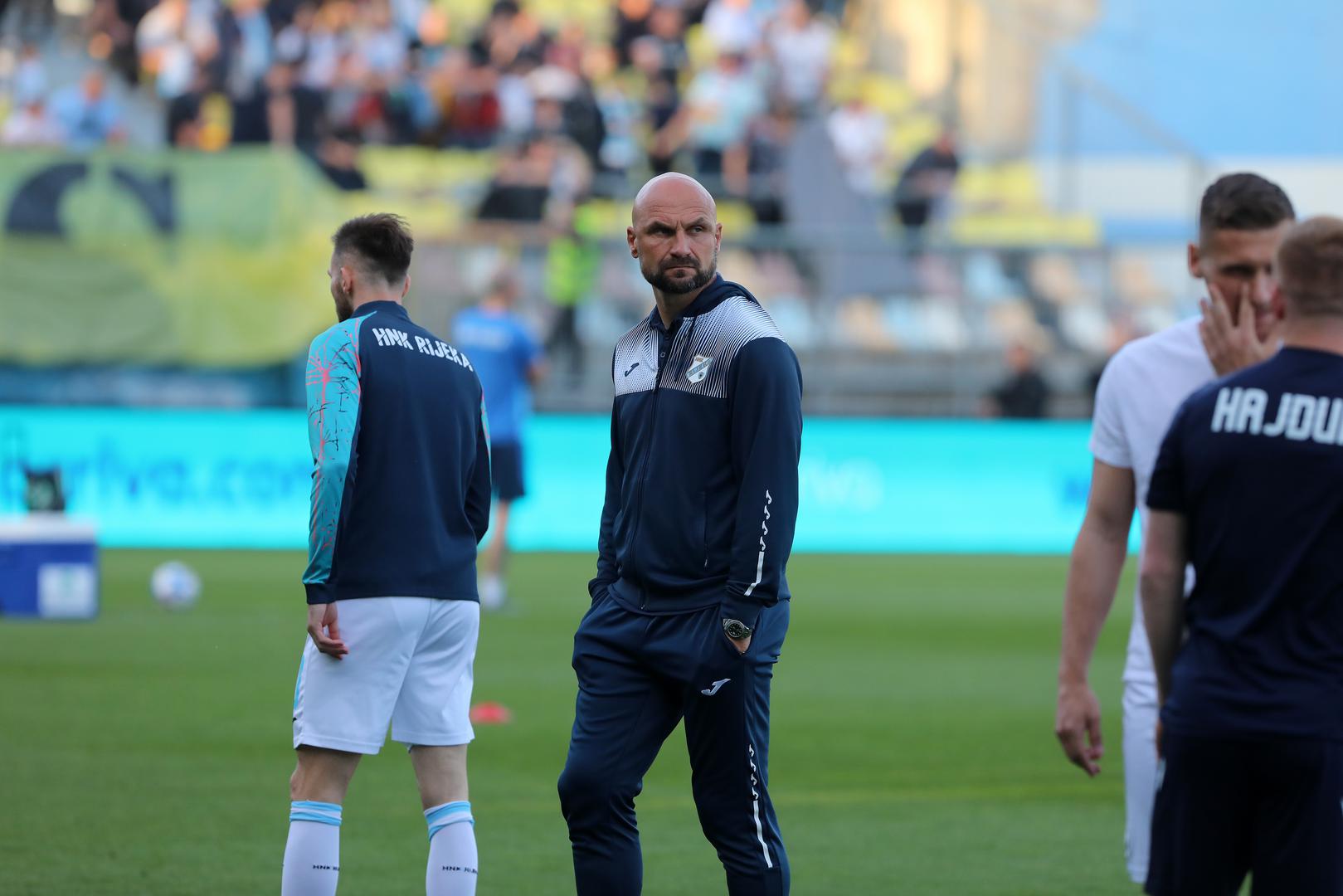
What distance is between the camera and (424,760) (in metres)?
5.76

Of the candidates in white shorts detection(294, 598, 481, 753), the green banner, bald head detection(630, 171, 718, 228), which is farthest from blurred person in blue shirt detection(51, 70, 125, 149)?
bald head detection(630, 171, 718, 228)

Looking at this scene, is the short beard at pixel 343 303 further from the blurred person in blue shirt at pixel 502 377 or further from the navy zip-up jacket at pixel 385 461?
the blurred person in blue shirt at pixel 502 377

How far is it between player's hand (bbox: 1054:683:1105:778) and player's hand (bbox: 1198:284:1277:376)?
774mm

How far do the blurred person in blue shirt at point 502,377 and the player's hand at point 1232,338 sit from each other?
11.8m

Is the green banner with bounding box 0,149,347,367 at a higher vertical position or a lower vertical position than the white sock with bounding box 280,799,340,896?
higher

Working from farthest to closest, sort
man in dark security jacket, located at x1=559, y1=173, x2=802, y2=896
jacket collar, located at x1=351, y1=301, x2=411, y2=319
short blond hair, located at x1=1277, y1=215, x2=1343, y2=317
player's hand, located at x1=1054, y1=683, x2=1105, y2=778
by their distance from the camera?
jacket collar, located at x1=351, y1=301, x2=411, y2=319
man in dark security jacket, located at x1=559, y1=173, x2=802, y2=896
player's hand, located at x1=1054, y1=683, x2=1105, y2=778
short blond hair, located at x1=1277, y1=215, x2=1343, y2=317

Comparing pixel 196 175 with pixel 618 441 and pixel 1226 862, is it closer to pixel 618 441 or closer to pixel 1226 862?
pixel 618 441

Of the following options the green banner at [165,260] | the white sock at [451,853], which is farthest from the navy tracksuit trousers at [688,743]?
the green banner at [165,260]

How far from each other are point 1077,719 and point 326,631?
2024mm

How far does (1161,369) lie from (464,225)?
787 inches

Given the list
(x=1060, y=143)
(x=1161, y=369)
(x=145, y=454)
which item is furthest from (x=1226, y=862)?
(x=1060, y=143)

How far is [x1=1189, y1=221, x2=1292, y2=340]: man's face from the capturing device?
448 centimetres

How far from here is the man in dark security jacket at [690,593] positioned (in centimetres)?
531

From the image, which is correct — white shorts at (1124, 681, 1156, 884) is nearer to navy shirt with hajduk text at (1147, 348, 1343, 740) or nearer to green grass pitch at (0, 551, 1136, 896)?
navy shirt with hajduk text at (1147, 348, 1343, 740)
